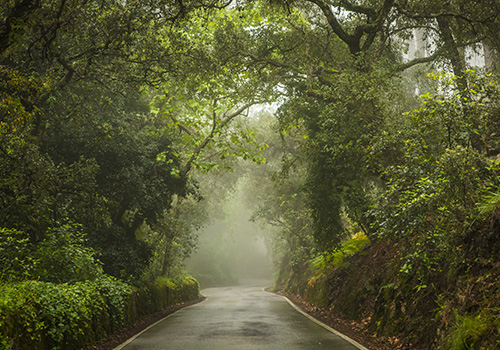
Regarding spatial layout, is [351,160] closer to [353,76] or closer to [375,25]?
A: [353,76]

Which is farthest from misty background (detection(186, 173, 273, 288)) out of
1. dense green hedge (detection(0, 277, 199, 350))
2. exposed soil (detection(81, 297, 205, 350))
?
dense green hedge (detection(0, 277, 199, 350))

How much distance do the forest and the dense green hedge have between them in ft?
0.11

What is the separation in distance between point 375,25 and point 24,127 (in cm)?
1043

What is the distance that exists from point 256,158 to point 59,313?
13.5 meters

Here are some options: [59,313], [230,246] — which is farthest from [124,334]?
[230,246]

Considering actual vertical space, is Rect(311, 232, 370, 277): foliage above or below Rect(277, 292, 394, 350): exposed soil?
above

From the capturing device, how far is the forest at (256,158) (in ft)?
24.2

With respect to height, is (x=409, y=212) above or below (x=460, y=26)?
below

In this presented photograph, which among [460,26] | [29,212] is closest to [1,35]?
[29,212]

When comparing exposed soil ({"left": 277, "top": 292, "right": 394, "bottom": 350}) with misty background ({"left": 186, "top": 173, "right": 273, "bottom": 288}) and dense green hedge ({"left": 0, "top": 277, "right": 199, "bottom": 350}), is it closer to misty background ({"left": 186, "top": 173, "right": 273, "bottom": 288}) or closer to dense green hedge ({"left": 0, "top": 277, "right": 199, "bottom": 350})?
dense green hedge ({"left": 0, "top": 277, "right": 199, "bottom": 350})

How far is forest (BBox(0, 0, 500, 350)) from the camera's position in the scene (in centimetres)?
738

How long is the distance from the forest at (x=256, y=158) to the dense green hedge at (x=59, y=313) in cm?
3

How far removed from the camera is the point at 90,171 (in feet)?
40.2

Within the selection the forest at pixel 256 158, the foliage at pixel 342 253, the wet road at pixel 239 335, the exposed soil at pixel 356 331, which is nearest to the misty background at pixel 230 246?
the foliage at pixel 342 253
